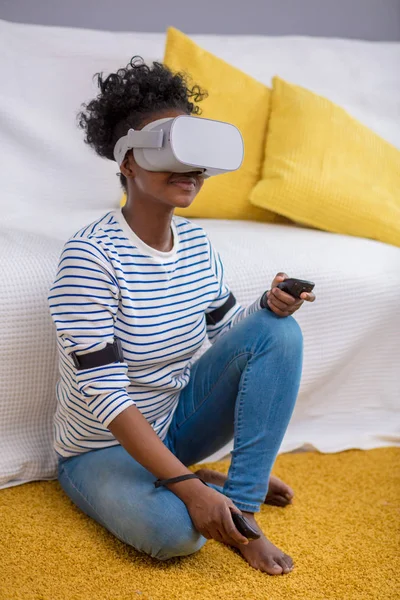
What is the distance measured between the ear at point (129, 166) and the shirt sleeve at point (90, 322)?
18cm

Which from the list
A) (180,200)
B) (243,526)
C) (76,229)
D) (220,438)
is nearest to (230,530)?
(243,526)

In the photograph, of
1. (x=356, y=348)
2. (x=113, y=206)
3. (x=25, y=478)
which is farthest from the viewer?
(x=113, y=206)

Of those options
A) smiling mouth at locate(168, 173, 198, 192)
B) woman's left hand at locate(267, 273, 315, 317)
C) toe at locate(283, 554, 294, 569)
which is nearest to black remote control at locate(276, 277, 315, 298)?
woman's left hand at locate(267, 273, 315, 317)

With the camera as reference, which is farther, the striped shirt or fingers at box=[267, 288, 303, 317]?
fingers at box=[267, 288, 303, 317]

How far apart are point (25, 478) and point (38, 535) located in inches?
8.6

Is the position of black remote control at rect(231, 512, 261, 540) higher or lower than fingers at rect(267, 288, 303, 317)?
lower

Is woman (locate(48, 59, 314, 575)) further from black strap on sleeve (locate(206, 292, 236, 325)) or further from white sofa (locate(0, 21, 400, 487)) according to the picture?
white sofa (locate(0, 21, 400, 487))

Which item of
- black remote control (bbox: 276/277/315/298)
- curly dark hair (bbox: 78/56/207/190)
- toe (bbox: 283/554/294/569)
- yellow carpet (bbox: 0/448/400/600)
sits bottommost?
yellow carpet (bbox: 0/448/400/600)

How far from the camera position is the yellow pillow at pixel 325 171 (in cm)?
200

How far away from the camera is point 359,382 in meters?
1.86

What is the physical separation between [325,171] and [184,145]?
0.91m

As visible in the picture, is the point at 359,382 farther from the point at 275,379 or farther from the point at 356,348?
the point at 275,379

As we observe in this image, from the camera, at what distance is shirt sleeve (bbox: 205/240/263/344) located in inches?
55.7

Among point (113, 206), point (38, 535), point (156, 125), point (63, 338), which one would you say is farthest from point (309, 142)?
point (38, 535)
